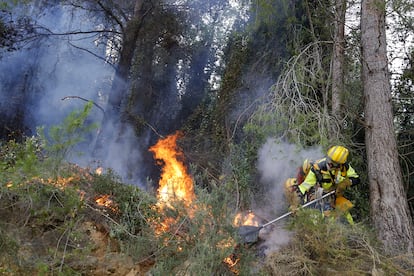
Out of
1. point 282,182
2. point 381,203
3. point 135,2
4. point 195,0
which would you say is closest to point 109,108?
point 135,2

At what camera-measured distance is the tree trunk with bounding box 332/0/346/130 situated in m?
8.20

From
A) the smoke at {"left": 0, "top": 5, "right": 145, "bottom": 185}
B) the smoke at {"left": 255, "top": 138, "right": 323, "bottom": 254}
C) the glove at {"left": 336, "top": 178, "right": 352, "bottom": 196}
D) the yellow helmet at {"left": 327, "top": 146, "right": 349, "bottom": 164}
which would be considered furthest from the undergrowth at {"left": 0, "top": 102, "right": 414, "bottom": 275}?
the smoke at {"left": 0, "top": 5, "right": 145, "bottom": 185}

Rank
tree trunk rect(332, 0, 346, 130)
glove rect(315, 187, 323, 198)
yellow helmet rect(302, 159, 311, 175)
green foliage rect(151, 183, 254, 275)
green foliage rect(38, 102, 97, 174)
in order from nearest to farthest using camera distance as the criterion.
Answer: green foliage rect(38, 102, 97, 174) < green foliage rect(151, 183, 254, 275) < glove rect(315, 187, 323, 198) < yellow helmet rect(302, 159, 311, 175) < tree trunk rect(332, 0, 346, 130)

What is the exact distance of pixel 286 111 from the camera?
7.62 metres

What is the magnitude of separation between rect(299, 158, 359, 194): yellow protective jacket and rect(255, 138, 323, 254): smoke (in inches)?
29.3

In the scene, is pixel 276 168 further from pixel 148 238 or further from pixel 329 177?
pixel 148 238

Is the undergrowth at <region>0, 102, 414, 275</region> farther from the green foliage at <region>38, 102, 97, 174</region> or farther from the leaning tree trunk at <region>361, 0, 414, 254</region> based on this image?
the leaning tree trunk at <region>361, 0, 414, 254</region>

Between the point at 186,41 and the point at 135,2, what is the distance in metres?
2.15

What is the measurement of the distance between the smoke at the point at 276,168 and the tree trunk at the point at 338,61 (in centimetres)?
136

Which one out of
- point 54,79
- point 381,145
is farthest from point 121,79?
point 381,145

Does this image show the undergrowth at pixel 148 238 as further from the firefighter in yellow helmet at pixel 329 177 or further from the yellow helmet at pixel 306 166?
the yellow helmet at pixel 306 166

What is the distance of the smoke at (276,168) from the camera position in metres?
7.34

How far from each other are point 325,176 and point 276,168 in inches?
76.8

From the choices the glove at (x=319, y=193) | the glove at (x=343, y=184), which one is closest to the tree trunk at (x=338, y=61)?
the glove at (x=343, y=184)
